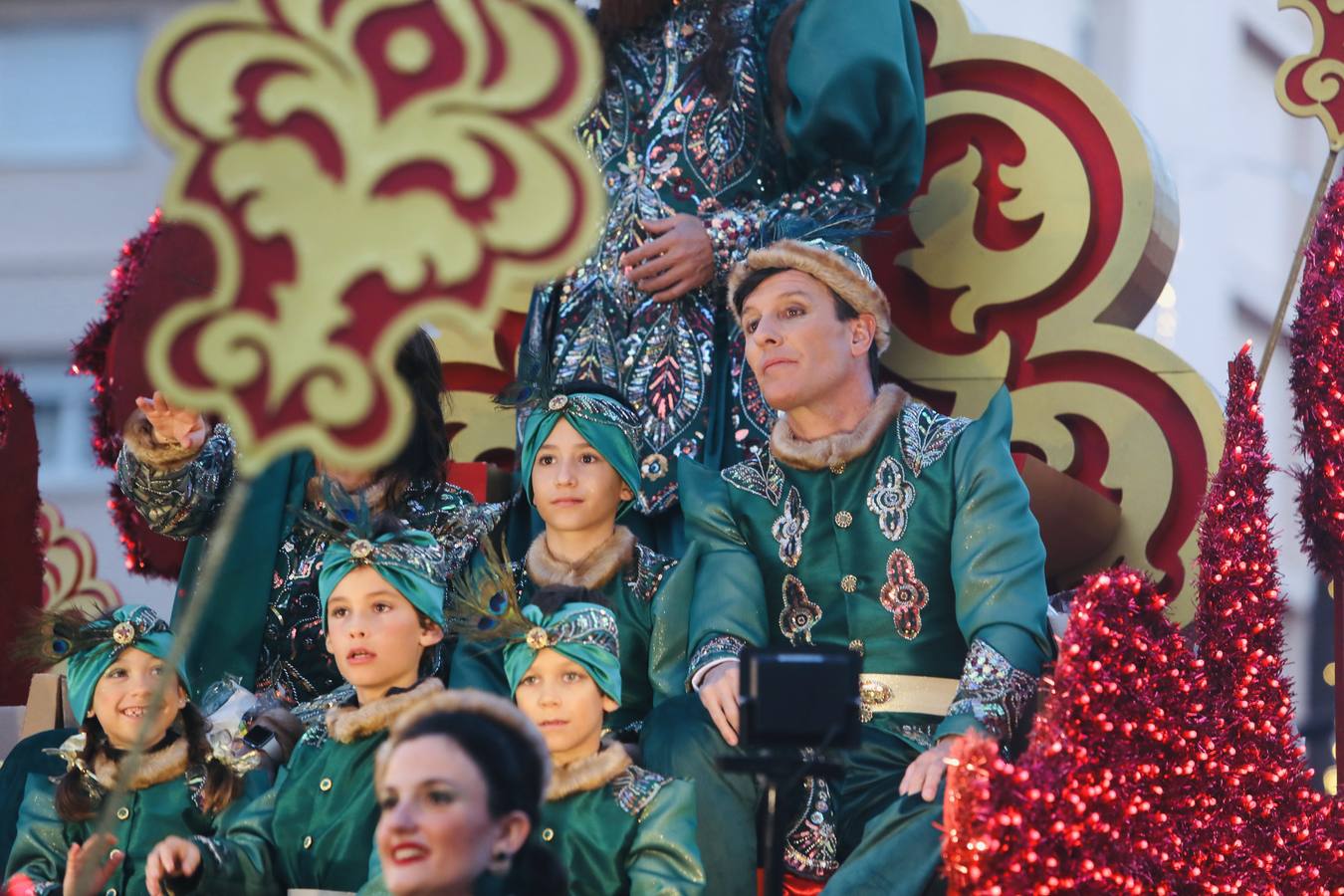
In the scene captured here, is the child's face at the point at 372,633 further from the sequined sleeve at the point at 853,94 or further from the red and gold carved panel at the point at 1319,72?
the red and gold carved panel at the point at 1319,72

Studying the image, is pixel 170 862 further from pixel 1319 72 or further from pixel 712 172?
pixel 1319 72

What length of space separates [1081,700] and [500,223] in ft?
3.92

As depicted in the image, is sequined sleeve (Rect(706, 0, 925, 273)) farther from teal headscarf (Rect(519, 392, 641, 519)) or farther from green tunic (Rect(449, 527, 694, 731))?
green tunic (Rect(449, 527, 694, 731))

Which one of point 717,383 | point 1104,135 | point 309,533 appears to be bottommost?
point 309,533

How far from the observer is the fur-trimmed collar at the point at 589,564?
3223 millimetres

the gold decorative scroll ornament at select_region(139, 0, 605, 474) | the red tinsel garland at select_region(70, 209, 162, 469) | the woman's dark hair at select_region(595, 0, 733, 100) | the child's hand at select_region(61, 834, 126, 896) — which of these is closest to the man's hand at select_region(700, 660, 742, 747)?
the child's hand at select_region(61, 834, 126, 896)

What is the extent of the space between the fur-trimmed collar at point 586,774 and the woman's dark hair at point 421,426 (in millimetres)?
859

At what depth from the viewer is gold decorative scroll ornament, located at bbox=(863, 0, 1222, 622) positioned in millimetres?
3896

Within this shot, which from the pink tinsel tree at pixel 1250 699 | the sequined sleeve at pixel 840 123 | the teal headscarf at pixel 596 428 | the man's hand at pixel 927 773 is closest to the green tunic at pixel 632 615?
the teal headscarf at pixel 596 428

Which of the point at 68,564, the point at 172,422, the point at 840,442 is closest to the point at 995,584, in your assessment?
the point at 840,442

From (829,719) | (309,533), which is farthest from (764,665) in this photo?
(309,533)

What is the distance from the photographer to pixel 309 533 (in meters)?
3.50

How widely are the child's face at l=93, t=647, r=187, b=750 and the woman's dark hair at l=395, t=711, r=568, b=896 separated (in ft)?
2.49

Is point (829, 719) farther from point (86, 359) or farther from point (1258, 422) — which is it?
point (86, 359)
